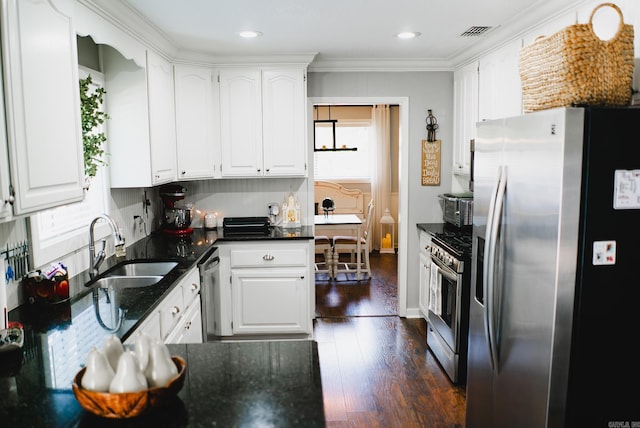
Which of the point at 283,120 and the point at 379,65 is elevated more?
the point at 379,65

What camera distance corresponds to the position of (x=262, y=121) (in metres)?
4.25

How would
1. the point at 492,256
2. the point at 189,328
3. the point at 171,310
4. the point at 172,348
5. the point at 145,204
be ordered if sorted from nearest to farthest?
the point at 172,348 < the point at 492,256 < the point at 171,310 < the point at 189,328 < the point at 145,204

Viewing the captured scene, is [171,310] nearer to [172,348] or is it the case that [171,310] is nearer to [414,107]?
[172,348]

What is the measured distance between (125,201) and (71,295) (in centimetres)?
133

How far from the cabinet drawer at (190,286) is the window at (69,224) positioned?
2.08ft

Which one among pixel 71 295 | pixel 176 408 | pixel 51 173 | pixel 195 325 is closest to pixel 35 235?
pixel 71 295

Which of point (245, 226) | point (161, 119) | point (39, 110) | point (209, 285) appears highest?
point (161, 119)

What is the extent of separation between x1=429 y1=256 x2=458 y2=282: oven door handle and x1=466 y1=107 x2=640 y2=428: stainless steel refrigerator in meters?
1.32

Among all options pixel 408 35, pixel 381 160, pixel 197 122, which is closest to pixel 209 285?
pixel 197 122

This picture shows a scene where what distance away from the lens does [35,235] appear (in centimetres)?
241

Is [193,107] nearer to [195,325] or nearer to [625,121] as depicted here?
[195,325]

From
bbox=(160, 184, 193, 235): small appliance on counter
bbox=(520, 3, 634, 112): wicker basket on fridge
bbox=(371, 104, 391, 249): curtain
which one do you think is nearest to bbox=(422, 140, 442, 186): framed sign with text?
bbox=(160, 184, 193, 235): small appliance on counter

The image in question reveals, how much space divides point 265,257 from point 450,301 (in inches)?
59.1

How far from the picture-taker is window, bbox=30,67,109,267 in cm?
247
